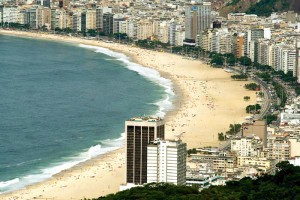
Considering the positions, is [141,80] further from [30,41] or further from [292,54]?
[30,41]

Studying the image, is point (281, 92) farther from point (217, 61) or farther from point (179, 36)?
point (179, 36)

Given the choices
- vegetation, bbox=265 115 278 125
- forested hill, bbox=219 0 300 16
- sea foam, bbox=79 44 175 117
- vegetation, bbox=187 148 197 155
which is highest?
forested hill, bbox=219 0 300 16

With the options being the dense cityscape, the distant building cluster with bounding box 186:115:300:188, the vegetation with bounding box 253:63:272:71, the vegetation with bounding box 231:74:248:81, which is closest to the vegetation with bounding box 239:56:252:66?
the dense cityscape

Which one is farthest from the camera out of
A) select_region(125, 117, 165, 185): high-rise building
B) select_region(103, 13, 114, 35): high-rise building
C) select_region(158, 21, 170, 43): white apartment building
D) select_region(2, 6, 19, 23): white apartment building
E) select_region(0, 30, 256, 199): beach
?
select_region(2, 6, 19, 23): white apartment building

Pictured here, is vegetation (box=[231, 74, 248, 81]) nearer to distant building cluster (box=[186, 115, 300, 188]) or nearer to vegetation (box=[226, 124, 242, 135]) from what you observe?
vegetation (box=[226, 124, 242, 135])

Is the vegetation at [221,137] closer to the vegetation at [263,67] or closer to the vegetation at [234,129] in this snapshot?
the vegetation at [234,129]

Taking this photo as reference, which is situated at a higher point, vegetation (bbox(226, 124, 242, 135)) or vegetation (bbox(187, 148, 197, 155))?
vegetation (bbox(187, 148, 197, 155))

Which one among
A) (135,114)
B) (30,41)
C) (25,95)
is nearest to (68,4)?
(30,41)
